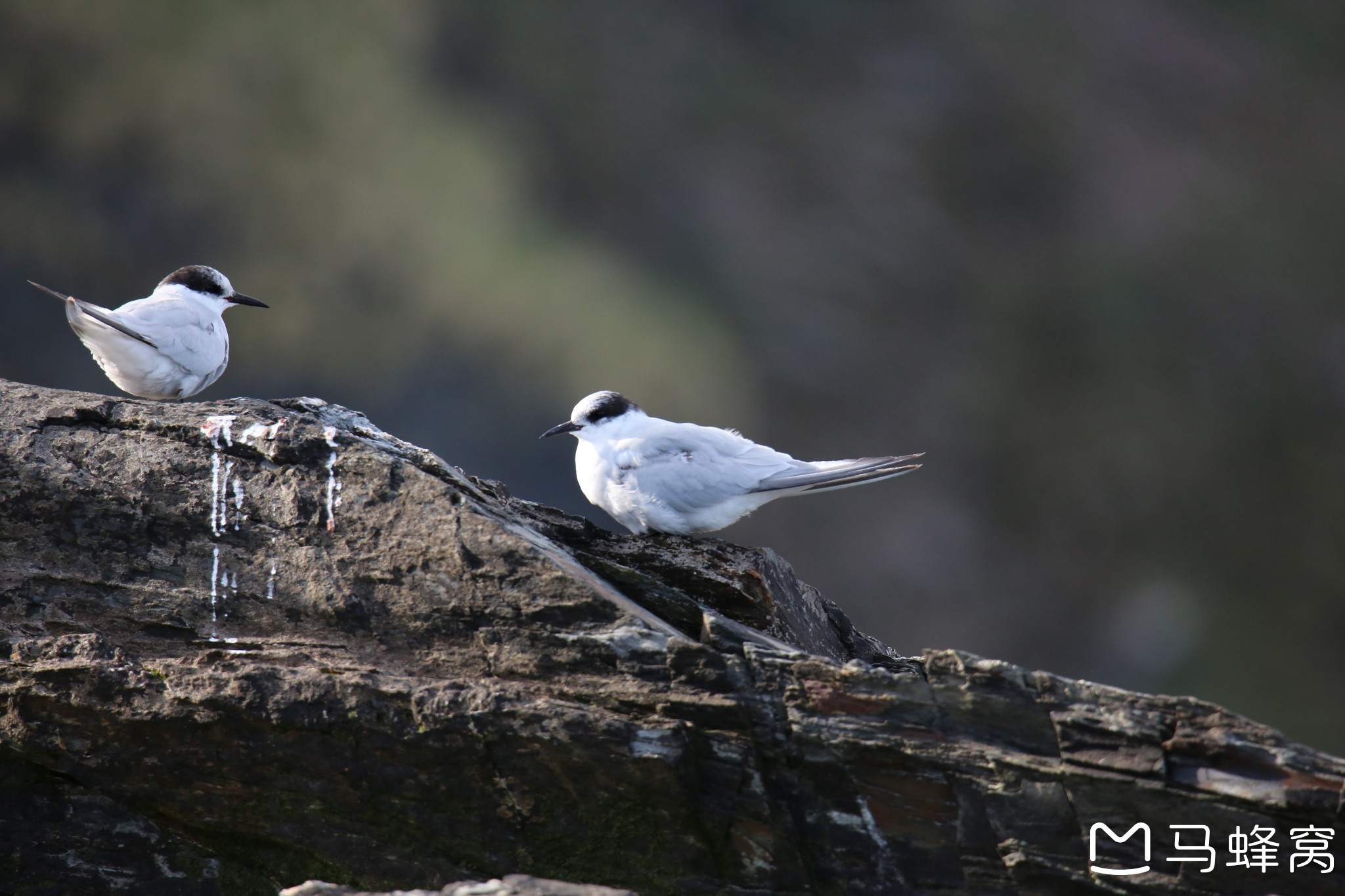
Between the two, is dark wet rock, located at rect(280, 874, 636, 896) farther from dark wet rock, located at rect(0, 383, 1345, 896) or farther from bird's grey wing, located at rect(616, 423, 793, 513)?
bird's grey wing, located at rect(616, 423, 793, 513)

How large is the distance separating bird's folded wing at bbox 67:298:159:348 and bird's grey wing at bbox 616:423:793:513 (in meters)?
2.15

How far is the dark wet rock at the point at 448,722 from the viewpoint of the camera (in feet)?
11.0

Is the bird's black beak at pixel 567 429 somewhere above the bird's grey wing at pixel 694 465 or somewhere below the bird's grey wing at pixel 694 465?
above

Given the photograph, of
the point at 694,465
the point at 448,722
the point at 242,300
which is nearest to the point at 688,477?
the point at 694,465

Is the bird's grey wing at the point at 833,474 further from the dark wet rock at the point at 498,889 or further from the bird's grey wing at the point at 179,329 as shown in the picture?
the bird's grey wing at the point at 179,329

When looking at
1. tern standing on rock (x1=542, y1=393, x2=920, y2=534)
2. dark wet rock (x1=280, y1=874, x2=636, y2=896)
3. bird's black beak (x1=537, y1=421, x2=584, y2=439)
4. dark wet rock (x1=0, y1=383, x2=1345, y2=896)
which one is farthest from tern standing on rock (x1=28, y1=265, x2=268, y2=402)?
dark wet rock (x1=280, y1=874, x2=636, y2=896)

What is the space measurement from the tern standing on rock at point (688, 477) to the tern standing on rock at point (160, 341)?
174cm

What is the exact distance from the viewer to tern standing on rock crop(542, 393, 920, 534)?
4.67 meters

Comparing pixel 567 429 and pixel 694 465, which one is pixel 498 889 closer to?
pixel 694 465

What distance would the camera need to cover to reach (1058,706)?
3.39 m

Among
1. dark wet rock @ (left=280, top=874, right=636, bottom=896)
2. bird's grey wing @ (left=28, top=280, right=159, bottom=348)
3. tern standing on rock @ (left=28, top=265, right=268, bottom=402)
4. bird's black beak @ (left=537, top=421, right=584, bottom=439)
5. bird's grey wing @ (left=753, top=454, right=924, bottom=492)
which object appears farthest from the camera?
bird's black beak @ (left=537, top=421, right=584, bottom=439)

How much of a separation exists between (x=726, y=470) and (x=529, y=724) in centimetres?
157

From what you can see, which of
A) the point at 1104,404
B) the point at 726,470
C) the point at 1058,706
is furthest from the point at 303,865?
the point at 1104,404

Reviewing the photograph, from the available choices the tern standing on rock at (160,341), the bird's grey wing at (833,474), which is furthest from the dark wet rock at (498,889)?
the tern standing on rock at (160,341)
